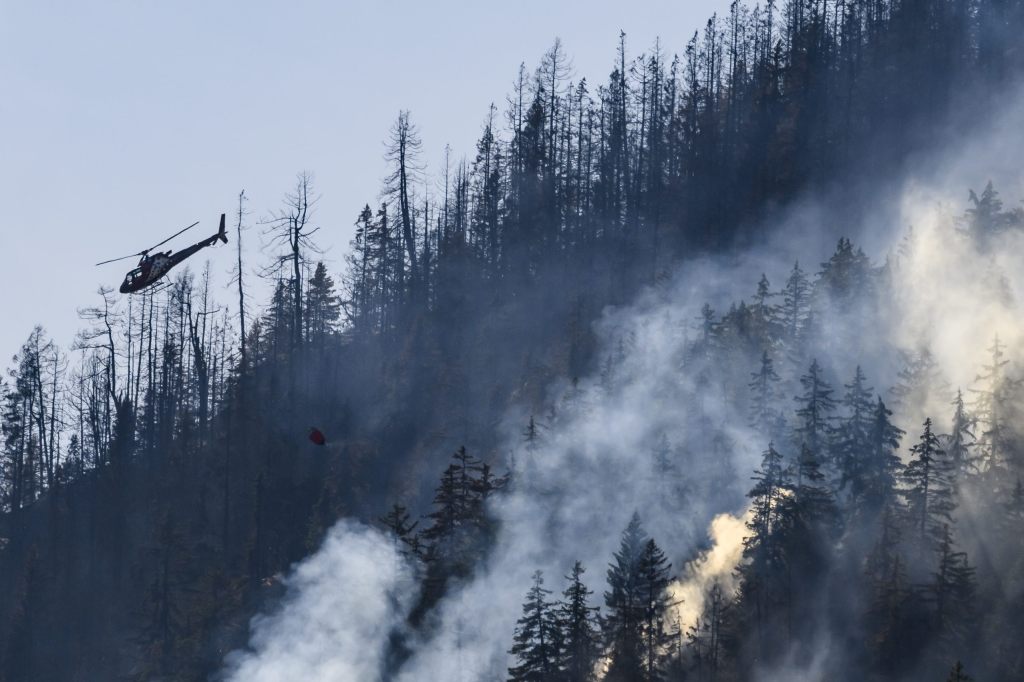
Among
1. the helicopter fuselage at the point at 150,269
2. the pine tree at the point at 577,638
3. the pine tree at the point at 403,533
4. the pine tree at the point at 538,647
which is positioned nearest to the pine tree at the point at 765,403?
the pine tree at the point at 577,638

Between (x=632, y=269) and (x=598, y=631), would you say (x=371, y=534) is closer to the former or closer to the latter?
(x=598, y=631)

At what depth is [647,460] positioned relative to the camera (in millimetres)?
66312

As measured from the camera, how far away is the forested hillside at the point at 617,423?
55719mm

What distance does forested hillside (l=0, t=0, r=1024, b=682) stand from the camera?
55719 millimetres

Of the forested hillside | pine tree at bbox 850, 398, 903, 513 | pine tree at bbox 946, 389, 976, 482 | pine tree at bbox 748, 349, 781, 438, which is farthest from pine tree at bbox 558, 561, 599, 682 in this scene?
pine tree at bbox 946, 389, 976, 482

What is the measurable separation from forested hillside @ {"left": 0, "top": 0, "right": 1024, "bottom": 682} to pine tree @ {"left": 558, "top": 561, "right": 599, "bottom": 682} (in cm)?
26

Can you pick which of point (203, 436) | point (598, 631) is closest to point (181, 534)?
point (203, 436)

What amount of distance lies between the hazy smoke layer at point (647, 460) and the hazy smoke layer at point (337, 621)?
92 mm

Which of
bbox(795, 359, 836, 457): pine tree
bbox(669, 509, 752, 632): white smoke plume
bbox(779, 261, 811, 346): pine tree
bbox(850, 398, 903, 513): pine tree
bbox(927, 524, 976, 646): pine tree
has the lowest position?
bbox(927, 524, 976, 646): pine tree

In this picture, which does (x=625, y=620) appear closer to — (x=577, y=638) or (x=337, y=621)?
(x=577, y=638)

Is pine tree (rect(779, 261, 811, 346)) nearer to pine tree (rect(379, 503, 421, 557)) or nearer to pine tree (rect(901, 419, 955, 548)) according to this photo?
pine tree (rect(901, 419, 955, 548))

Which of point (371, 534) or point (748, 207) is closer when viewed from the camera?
point (371, 534)

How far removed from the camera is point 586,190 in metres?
98.5

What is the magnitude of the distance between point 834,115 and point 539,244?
2536cm
